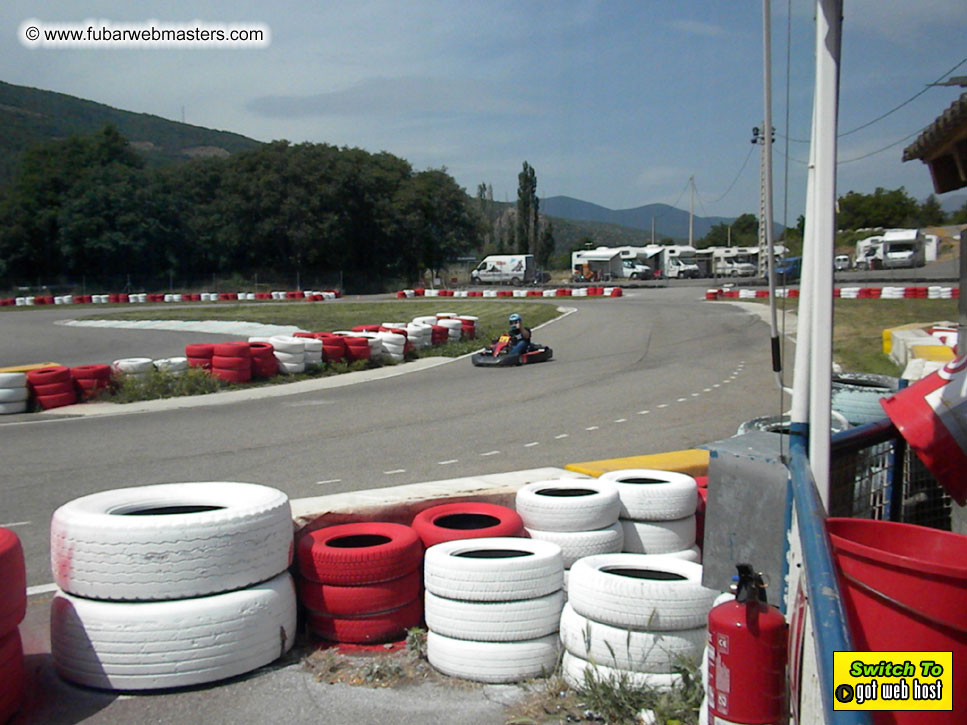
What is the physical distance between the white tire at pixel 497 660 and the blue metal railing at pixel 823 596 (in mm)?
1927

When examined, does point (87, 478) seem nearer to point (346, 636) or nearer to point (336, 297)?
point (346, 636)

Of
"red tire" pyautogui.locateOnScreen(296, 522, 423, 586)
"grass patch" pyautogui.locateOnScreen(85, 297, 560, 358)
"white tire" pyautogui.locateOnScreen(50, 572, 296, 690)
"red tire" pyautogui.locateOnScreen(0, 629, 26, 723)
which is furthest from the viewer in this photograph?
"grass patch" pyautogui.locateOnScreen(85, 297, 560, 358)

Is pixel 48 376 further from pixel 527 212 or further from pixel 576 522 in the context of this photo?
pixel 527 212

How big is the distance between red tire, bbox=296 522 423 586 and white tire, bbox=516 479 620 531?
0.70m

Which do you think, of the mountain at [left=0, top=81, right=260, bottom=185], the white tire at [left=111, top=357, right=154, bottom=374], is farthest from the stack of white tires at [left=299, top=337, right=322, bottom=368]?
the mountain at [left=0, top=81, right=260, bottom=185]

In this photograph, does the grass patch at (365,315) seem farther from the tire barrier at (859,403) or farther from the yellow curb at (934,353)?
the tire barrier at (859,403)

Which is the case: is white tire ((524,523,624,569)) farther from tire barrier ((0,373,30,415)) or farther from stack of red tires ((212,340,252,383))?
stack of red tires ((212,340,252,383))

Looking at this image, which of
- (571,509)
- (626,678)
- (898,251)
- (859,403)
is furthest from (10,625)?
(898,251)

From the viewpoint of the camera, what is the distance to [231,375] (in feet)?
54.3

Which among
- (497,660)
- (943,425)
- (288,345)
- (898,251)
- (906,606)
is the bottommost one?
(497,660)

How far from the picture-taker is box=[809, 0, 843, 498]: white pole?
3.13 meters

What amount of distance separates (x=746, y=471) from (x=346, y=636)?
2337mm

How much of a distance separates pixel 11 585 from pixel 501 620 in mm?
2269

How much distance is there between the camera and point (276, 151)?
72.6 meters
